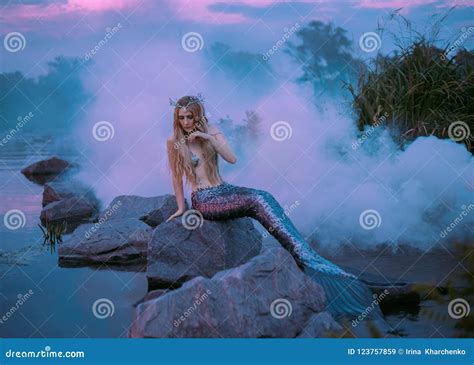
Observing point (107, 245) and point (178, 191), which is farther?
point (107, 245)

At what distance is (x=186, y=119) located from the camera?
638 cm

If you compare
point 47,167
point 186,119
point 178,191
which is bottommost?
point 47,167

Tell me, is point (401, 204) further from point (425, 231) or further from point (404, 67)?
point (404, 67)

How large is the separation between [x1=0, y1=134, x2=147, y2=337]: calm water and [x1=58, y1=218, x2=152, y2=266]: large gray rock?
0.12m

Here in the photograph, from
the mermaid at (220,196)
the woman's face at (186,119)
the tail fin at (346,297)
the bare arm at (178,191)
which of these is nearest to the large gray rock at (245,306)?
the tail fin at (346,297)

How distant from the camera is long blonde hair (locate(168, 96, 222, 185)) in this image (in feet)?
20.9

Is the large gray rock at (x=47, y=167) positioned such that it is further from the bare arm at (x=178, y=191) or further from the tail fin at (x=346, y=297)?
the tail fin at (x=346, y=297)

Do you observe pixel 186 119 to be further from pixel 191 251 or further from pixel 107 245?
pixel 107 245

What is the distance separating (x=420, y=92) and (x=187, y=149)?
1661mm

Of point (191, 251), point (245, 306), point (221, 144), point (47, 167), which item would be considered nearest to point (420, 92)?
point (221, 144)

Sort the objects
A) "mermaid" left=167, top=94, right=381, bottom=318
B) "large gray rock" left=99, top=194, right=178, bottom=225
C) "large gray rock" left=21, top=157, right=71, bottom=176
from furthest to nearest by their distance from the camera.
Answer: "large gray rock" left=99, top=194, right=178, bottom=225 < "large gray rock" left=21, top=157, right=71, bottom=176 < "mermaid" left=167, top=94, right=381, bottom=318

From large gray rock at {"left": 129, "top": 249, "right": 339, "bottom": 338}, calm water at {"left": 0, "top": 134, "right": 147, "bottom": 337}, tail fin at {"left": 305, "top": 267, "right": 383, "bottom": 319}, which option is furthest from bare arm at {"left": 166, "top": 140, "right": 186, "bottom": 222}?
tail fin at {"left": 305, "top": 267, "right": 383, "bottom": 319}

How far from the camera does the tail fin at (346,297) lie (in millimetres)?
6027

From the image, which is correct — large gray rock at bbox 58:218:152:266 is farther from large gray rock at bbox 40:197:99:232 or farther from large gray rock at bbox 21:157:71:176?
large gray rock at bbox 21:157:71:176
